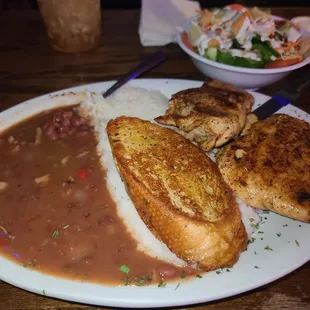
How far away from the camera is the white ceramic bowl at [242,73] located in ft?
10.3

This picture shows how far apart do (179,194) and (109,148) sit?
848 mm

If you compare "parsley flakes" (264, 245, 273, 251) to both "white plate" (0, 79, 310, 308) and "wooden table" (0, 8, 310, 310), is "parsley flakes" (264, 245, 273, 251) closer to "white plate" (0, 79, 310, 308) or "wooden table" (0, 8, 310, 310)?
"white plate" (0, 79, 310, 308)

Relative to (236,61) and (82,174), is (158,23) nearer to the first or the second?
(236,61)

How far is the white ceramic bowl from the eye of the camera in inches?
124

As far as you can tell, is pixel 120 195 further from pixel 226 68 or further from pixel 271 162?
pixel 226 68

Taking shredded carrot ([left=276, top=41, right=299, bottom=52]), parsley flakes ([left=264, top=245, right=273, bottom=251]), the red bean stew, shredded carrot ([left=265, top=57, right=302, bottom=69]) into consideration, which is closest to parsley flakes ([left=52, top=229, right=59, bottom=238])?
the red bean stew

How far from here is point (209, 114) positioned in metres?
2.59

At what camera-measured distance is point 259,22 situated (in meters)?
3.64

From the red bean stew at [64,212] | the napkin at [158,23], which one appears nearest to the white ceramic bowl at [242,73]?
the napkin at [158,23]

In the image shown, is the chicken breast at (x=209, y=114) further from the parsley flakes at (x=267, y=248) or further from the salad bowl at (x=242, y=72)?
the parsley flakes at (x=267, y=248)

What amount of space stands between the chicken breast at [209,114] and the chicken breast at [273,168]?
0.34ft

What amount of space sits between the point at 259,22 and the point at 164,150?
1962 millimetres

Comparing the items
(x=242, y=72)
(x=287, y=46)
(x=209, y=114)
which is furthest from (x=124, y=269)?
(x=287, y=46)

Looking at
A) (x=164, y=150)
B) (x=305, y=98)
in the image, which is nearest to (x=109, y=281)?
(x=164, y=150)
